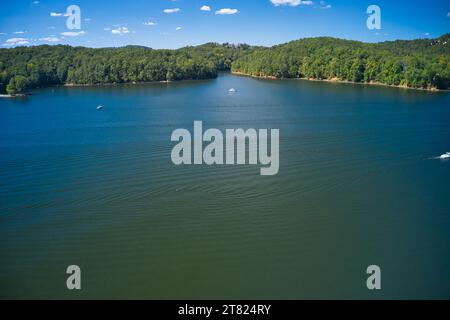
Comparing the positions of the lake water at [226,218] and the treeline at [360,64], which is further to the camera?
the treeline at [360,64]

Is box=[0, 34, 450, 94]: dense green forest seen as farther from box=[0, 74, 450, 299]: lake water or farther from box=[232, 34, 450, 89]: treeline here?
box=[0, 74, 450, 299]: lake water

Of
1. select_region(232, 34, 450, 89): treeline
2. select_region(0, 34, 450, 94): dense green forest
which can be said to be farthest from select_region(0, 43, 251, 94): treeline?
select_region(232, 34, 450, 89): treeline

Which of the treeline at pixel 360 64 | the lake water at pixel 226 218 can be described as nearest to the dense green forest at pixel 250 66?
the treeline at pixel 360 64

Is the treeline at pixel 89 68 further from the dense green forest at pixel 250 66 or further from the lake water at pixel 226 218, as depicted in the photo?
the lake water at pixel 226 218

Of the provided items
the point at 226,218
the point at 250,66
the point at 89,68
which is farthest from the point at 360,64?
the point at 226,218

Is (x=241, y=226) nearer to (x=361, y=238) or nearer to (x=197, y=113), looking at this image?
A: (x=361, y=238)

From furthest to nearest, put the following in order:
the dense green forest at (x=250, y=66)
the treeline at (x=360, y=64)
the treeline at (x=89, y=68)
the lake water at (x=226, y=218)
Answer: the treeline at (x=89, y=68), the dense green forest at (x=250, y=66), the treeline at (x=360, y=64), the lake water at (x=226, y=218)

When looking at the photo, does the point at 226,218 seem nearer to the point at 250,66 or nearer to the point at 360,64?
the point at 360,64
